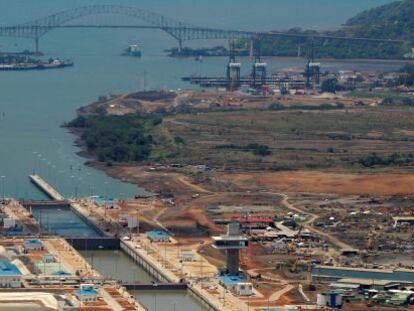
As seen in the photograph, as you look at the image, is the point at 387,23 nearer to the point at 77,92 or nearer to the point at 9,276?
the point at 77,92

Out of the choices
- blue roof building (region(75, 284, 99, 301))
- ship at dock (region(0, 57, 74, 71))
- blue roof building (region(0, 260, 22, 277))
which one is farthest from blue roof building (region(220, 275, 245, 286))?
ship at dock (region(0, 57, 74, 71))

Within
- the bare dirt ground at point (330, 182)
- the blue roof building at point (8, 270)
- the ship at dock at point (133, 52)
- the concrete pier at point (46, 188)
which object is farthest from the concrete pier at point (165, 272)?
the ship at dock at point (133, 52)

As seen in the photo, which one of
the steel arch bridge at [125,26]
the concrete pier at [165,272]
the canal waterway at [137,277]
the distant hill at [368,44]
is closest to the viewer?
the concrete pier at [165,272]

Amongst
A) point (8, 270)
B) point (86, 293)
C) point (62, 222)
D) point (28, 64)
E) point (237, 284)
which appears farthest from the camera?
point (28, 64)

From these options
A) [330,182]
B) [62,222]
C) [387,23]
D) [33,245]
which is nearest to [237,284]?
[33,245]

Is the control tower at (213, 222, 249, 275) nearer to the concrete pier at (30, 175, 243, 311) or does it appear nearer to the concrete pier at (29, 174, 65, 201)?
the concrete pier at (30, 175, 243, 311)

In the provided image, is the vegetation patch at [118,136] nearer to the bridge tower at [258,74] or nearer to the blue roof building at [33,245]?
the bridge tower at [258,74]
